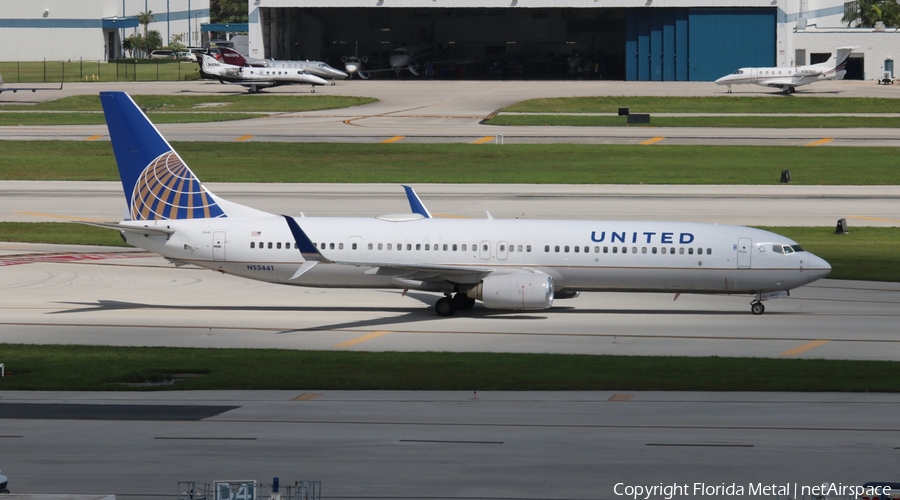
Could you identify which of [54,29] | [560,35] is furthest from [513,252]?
[54,29]

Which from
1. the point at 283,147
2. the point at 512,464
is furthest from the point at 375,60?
the point at 512,464

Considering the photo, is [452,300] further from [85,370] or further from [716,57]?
[716,57]

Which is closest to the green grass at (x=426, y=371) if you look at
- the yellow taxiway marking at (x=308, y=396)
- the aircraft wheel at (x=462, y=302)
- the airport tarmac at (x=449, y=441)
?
the yellow taxiway marking at (x=308, y=396)

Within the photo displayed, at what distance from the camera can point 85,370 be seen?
31.5 m

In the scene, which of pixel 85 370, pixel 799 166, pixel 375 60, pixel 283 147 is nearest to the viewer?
pixel 85 370

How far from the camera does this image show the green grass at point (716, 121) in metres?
103

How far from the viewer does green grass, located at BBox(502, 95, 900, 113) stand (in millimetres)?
116875

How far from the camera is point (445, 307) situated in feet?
136

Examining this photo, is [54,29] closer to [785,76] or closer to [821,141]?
[785,76]

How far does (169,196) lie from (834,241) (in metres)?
30.1

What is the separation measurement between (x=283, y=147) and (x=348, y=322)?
50795 millimetres

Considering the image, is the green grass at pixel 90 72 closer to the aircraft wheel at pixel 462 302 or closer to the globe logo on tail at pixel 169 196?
the globe logo on tail at pixel 169 196

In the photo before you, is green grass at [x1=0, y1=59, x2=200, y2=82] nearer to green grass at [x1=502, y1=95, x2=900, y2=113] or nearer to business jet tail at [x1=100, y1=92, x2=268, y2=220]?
green grass at [x1=502, y1=95, x2=900, y2=113]

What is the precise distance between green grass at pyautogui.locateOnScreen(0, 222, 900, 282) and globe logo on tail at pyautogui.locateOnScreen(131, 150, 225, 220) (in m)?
14.0
